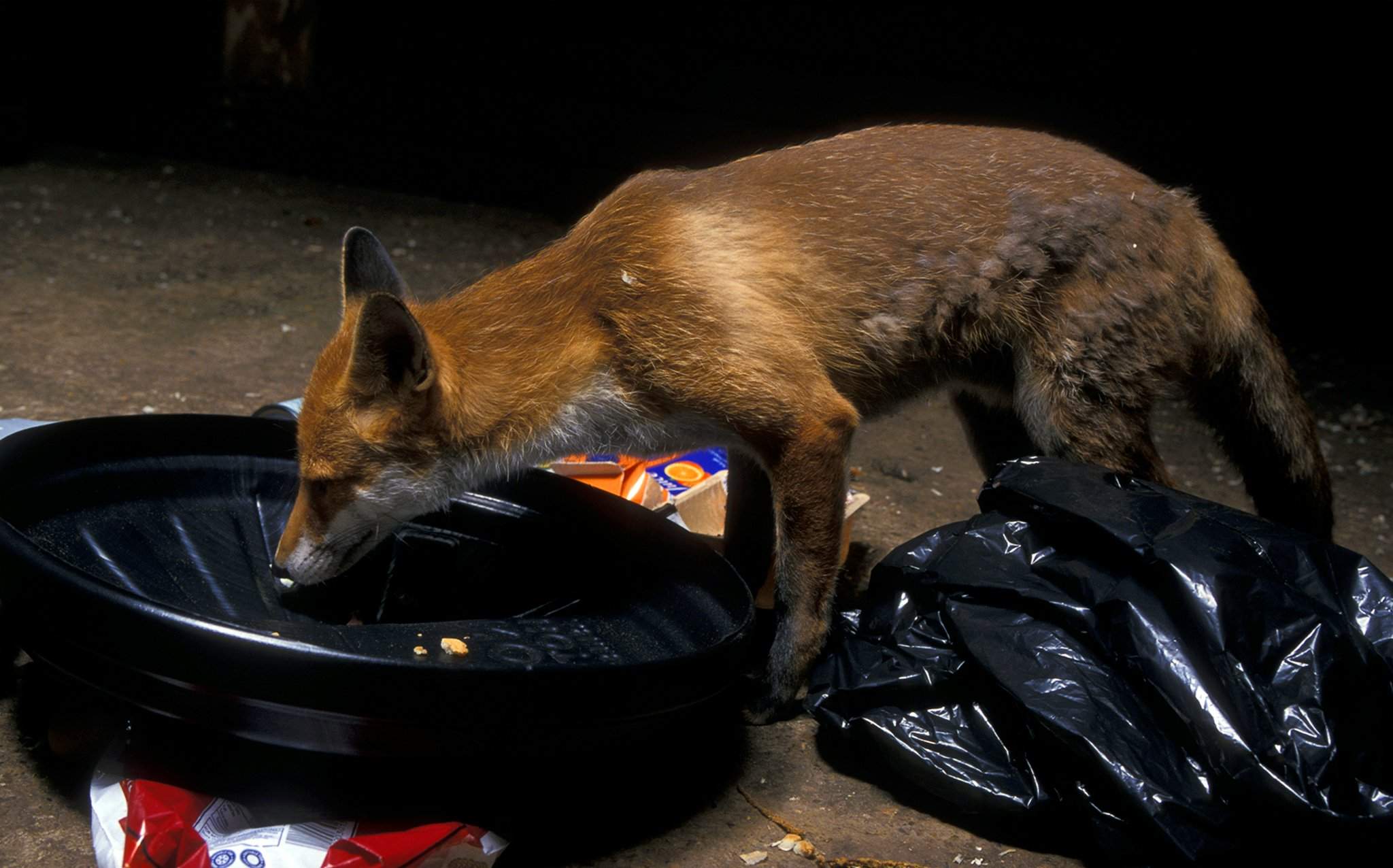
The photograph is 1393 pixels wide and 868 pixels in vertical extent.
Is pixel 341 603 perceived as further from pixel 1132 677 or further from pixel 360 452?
pixel 1132 677

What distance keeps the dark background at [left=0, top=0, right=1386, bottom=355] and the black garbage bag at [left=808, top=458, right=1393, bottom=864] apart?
15.3 ft

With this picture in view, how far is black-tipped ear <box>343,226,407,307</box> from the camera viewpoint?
3.01 meters

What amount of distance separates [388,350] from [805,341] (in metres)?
1.03

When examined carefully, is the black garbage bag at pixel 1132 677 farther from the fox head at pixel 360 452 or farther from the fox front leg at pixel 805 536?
the fox head at pixel 360 452

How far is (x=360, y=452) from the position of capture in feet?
9.07

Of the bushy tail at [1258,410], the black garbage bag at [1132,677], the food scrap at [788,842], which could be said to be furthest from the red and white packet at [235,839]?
the bushy tail at [1258,410]

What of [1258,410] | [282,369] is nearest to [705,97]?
[282,369]

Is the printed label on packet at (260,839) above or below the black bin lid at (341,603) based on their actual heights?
below

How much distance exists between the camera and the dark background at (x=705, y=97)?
Result: 271 inches

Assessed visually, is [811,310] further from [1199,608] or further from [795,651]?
[1199,608]

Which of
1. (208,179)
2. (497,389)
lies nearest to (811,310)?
(497,389)

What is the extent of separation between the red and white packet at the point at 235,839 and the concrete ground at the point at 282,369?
18cm

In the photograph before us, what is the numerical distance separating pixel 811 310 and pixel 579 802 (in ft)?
4.33

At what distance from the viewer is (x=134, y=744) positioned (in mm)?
2342
